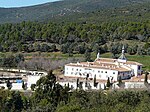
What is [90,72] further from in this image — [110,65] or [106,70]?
[110,65]

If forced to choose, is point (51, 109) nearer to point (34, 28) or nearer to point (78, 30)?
point (78, 30)

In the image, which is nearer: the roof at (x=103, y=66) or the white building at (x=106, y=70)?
the white building at (x=106, y=70)

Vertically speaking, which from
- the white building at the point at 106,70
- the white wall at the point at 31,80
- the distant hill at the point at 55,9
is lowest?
the white wall at the point at 31,80

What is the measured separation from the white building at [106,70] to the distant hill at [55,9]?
7153 centimetres

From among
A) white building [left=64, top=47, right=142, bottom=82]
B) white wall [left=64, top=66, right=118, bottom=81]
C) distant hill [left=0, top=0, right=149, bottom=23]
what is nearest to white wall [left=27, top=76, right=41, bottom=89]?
white building [left=64, top=47, right=142, bottom=82]

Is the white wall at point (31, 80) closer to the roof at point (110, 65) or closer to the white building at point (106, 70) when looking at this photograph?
the white building at point (106, 70)

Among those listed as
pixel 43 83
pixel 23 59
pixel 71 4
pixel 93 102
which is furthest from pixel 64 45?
pixel 71 4

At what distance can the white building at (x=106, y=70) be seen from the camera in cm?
5025

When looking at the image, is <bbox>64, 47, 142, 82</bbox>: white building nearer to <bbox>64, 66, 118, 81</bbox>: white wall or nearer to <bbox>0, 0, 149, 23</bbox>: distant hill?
<bbox>64, 66, 118, 81</bbox>: white wall

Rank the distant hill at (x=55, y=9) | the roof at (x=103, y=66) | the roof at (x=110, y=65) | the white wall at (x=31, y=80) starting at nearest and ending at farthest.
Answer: the white wall at (x=31, y=80) → the roof at (x=103, y=66) → the roof at (x=110, y=65) → the distant hill at (x=55, y=9)

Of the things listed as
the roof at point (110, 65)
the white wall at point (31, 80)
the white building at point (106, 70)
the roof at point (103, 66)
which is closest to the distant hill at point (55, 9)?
the roof at point (110, 65)

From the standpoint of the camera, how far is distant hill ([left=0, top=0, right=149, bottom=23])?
127662 millimetres

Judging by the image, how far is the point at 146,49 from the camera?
6456 centimetres

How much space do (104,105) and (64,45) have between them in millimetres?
38932
